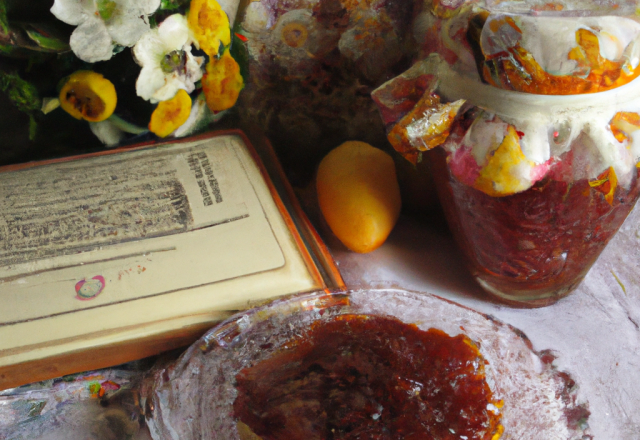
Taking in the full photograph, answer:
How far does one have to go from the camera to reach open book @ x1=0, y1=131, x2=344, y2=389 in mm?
348

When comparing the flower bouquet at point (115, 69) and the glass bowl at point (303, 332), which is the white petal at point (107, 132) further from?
the glass bowl at point (303, 332)

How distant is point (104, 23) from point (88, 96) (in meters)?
0.08

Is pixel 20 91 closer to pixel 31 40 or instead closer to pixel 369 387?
pixel 31 40

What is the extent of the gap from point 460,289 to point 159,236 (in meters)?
0.26

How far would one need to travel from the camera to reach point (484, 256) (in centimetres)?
44

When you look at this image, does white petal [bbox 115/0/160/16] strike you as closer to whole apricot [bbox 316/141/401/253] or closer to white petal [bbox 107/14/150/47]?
white petal [bbox 107/14/150/47]

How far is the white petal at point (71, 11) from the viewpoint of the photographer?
41cm

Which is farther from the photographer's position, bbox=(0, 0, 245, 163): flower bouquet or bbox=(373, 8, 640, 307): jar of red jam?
bbox=(0, 0, 245, 163): flower bouquet

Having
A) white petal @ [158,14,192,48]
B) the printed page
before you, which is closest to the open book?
the printed page

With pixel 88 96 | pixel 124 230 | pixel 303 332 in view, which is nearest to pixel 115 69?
pixel 88 96

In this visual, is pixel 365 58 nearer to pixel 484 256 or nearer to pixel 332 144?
pixel 332 144

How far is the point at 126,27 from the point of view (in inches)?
17.1

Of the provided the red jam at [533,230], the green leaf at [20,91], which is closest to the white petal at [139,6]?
the green leaf at [20,91]

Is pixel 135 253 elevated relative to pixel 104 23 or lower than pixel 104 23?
lower
